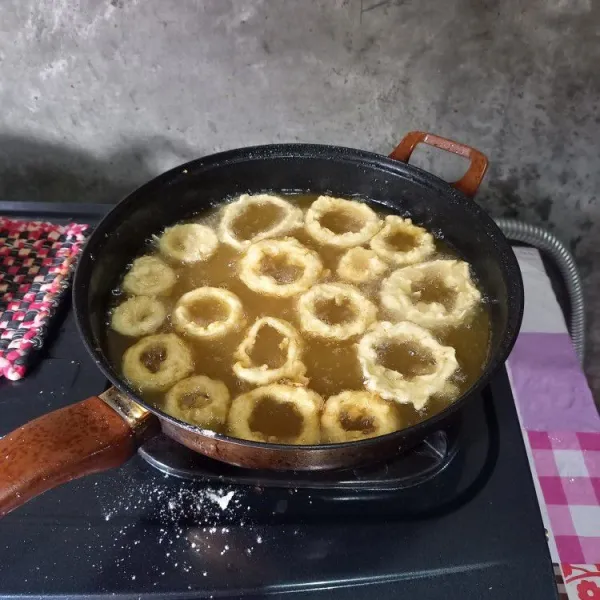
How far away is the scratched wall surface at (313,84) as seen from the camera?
180cm

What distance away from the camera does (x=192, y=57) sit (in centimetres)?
194

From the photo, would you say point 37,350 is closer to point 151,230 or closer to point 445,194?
point 151,230

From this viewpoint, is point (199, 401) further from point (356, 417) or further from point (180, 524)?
point (356, 417)

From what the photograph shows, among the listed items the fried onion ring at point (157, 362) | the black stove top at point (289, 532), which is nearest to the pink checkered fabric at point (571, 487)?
the black stove top at point (289, 532)

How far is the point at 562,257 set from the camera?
2.23m

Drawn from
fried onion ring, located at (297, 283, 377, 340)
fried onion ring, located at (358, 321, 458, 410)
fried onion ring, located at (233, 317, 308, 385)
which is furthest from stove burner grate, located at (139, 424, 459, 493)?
fried onion ring, located at (297, 283, 377, 340)

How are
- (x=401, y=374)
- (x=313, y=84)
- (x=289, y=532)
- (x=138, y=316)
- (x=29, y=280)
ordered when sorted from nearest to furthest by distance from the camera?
1. (x=289, y=532)
2. (x=401, y=374)
3. (x=138, y=316)
4. (x=29, y=280)
5. (x=313, y=84)

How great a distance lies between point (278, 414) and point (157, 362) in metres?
0.35

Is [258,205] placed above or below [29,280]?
above

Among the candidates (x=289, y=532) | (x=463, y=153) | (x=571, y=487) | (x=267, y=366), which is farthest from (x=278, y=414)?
(x=571, y=487)

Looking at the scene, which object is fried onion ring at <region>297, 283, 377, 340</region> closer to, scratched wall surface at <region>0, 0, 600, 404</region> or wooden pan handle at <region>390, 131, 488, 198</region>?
wooden pan handle at <region>390, 131, 488, 198</region>

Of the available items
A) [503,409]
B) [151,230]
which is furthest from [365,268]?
[151,230]

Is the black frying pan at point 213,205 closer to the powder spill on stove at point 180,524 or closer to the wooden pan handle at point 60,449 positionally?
the wooden pan handle at point 60,449

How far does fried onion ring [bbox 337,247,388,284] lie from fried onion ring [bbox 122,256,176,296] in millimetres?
505
